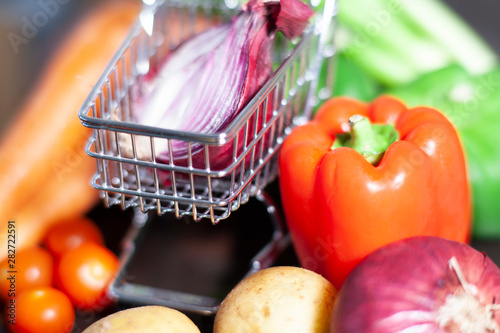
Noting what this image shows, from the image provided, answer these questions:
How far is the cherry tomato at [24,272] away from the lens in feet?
3.88

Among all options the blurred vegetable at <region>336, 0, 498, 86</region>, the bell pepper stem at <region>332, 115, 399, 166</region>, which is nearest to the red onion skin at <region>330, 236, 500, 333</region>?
the bell pepper stem at <region>332, 115, 399, 166</region>

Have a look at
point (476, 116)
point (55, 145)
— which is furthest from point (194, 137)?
point (476, 116)

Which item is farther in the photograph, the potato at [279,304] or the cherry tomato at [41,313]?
the cherry tomato at [41,313]

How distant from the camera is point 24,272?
1.19 meters

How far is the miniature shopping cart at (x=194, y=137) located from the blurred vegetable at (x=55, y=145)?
150 mm

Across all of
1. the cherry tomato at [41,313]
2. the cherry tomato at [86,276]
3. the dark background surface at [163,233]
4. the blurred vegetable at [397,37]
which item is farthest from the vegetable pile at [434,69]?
the cherry tomato at [41,313]

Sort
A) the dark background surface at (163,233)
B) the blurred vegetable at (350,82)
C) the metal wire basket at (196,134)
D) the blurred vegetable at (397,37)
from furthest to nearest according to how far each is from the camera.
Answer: the blurred vegetable at (397,37) < the blurred vegetable at (350,82) < the dark background surface at (163,233) < the metal wire basket at (196,134)

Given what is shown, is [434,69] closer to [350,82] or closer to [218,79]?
[350,82]

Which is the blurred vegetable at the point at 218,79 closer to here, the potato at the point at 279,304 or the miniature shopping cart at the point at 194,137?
the miniature shopping cart at the point at 194,137

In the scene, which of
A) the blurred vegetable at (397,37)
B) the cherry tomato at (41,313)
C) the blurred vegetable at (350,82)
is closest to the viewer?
the cherry tomato at (41,313)

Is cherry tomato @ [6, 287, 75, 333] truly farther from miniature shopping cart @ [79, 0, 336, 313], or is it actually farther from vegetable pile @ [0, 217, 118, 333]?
miniature shopping cart @ [79, 0, 336, 313]

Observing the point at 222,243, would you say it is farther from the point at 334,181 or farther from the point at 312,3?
the point at 312,3

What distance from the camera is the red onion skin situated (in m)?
0.82

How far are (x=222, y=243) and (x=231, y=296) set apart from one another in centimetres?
41
